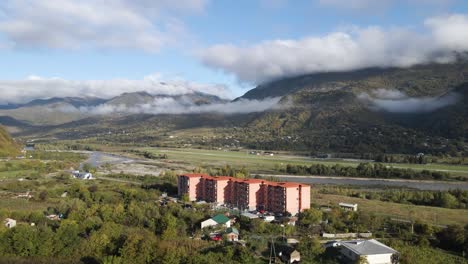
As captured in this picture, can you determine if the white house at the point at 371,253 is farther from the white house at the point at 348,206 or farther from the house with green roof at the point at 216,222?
the white house at the point at 348,206

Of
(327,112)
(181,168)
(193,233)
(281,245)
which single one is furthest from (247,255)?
(327,112)

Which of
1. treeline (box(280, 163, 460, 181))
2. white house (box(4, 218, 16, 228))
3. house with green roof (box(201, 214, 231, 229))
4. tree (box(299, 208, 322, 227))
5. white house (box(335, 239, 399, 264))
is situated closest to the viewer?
white house (box(335, 239, 399, 264))

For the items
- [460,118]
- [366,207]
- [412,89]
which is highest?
[412,89]

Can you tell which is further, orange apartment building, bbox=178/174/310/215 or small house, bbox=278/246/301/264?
orange apartment building, bbox=178/174/310/215

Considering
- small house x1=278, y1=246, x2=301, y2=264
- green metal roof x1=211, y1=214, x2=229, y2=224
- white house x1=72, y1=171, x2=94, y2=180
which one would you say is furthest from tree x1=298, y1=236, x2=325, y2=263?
white house x1=72, y1=171, x2=94, y2=180

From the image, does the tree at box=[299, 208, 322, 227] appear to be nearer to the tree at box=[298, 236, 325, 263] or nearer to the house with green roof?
the house with green roof

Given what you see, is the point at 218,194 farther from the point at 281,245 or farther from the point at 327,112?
the point at 327,112

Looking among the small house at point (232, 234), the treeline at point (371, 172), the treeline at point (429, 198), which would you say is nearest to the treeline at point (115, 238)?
the small house at point (232, 234)
